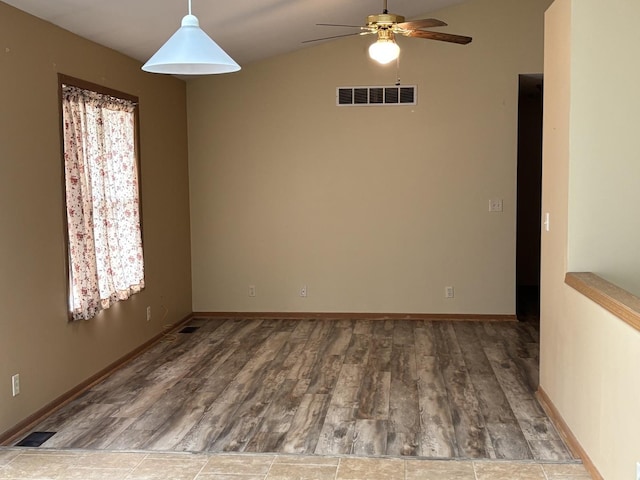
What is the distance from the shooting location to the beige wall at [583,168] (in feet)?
10.3

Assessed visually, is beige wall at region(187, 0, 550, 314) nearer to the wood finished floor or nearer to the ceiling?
the ceiling

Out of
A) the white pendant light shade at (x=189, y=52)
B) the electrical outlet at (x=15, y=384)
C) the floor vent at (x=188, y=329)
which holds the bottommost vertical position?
the floor vent at (x=188, y=329)

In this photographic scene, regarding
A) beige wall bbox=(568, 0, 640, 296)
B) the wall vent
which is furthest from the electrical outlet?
the wall vent

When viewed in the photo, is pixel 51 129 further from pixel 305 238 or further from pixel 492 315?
pixel 492 315

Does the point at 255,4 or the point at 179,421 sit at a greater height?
the point at 255,4

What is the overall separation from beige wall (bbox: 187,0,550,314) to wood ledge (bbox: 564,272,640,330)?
10.4ft

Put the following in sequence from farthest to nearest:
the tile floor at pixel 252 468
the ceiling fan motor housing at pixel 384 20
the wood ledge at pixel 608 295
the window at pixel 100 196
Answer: the window at pixel 100 196, the ceiling fan motor housing at pixel 384 20, the tile floor at pixel 252 468, the wood ledge at pixel 608 295

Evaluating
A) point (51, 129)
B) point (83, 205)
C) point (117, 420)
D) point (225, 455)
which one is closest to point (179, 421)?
point (117, 420)

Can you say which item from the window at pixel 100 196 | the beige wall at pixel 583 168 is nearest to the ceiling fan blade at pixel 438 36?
the beige wall at pixel 583 168

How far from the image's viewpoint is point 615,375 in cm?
285

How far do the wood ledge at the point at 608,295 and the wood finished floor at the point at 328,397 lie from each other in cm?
88

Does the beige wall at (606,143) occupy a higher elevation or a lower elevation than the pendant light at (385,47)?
lower

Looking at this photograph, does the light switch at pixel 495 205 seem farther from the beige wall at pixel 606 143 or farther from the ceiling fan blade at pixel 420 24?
the beige wall at pixel 606 143

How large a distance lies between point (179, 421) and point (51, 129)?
2001mm
